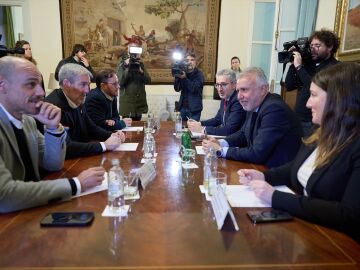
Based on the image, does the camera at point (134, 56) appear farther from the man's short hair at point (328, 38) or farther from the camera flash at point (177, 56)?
the man's short hair at point (328, 38)

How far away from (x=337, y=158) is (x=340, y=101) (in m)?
0.23

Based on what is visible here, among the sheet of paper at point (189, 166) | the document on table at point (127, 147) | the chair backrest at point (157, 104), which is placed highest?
the sheet of paper at point (189, 166)

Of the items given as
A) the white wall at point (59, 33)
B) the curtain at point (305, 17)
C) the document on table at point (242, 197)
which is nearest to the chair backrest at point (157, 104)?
the white wall at point (59, 33)

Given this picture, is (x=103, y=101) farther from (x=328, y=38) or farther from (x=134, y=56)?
(x=328, y=38)

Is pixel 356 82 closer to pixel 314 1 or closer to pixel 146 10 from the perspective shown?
pixel 314 1

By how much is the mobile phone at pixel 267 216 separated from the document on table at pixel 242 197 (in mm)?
75

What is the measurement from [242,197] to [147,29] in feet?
16.2

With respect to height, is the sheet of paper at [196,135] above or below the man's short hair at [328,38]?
below

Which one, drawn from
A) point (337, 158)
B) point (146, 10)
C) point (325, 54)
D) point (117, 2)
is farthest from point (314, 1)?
point (337, 158)

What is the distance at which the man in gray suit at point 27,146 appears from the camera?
1.14m

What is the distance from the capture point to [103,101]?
2988 millimetres

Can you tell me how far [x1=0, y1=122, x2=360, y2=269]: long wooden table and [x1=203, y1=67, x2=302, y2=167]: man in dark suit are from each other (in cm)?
78

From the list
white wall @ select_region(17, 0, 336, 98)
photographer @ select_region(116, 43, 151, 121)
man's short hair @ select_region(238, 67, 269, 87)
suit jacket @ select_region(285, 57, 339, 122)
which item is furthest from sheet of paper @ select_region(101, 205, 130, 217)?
white wall @ select_region(17, 0, 336, 98)

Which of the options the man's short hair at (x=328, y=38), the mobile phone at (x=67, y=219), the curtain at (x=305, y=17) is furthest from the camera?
the curtain at (x=305, y=17)
